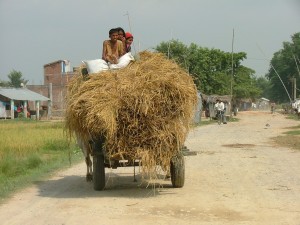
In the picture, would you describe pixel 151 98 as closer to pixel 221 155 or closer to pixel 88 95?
pixel 88 95

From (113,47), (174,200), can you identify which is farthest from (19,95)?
(174,200)

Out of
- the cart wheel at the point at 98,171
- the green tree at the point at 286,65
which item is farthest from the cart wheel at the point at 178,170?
the green tree at the point at 286,65

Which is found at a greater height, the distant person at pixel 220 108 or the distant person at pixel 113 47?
the distant person at pixel 113 47

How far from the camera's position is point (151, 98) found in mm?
7707

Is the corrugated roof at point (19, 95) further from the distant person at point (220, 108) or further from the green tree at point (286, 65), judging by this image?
the green tree at point (286, 65)

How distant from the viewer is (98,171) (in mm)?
8492

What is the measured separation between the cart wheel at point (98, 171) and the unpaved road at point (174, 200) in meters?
0.14

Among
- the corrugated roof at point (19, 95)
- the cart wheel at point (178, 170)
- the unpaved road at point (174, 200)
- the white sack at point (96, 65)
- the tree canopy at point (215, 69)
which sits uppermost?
the tree canopy at point (215, 69)

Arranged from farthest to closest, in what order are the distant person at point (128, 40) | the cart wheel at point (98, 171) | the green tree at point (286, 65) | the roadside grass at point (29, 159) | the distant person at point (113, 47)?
the green tree at point (286, 65) < the roadside grass at point (29, 159) < the distant person at point (128, 40) < the distant person at point (113, 47) < the cart wheel at point (98, 171)

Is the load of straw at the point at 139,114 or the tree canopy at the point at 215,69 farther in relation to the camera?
the tree canopy at the point at 215,69

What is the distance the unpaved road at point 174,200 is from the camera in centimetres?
643

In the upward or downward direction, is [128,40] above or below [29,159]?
above

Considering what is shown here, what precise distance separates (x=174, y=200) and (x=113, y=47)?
3225 millimetres

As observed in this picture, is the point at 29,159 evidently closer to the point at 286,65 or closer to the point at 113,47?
the point at 113,47
